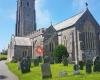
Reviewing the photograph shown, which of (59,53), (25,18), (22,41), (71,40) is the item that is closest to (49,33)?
(71,40)

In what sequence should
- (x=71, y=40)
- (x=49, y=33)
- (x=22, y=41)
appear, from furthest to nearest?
1. (x=22, y=41)
2. (x=49, y=33)
3. (x=71, y=40)

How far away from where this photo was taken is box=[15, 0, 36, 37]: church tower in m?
72.2

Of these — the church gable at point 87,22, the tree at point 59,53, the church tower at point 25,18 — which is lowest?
the tree at point 59,53

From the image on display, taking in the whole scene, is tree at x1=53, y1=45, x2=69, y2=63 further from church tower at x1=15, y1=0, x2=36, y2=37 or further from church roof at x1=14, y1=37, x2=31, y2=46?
church tower at x1=15, y1=0, x2=36, y2=37

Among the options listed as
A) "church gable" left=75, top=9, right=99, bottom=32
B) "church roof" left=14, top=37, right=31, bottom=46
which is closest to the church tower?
"church roof" left=14, top=37, right=31, bottom=46

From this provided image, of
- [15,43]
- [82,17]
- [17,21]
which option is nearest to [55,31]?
[82,17]

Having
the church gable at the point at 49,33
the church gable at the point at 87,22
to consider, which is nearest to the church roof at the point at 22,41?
the church gable at the point at 49,33

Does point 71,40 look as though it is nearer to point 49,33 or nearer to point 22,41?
point 49,33

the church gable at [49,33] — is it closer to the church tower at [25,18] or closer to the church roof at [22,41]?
the church roof at [22,41]

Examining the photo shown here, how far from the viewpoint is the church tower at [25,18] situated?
72188 millimetres

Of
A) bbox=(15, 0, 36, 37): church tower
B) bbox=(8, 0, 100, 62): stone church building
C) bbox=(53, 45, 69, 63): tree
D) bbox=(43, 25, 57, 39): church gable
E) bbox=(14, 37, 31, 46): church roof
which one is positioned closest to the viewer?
bbox=(53, 45, 69, 63): tree

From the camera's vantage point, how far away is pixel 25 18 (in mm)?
72688

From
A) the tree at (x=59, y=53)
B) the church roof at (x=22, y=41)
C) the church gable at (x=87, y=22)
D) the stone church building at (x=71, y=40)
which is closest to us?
the tree at (x=59, y=53)

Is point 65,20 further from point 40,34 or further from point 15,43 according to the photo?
point 15,43
